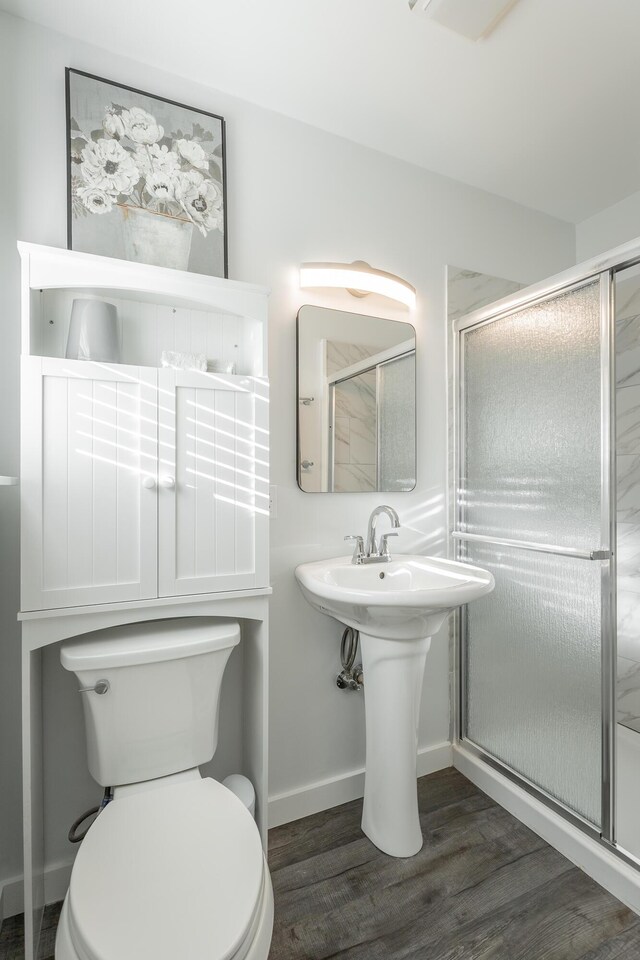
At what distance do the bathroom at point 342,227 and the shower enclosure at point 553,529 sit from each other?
8 centimetres

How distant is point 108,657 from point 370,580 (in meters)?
0.89

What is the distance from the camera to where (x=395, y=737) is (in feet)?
5.37

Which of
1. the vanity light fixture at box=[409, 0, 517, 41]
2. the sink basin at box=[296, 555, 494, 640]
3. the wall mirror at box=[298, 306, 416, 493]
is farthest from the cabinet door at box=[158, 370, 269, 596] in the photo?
the vanity light fixture at box=[409, 0, 517, 41]

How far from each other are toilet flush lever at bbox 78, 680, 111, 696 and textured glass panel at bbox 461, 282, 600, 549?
1462 millimetres

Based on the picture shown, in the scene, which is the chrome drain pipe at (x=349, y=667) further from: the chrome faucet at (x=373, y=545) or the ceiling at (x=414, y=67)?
the ceiling at (x=414, y=67)

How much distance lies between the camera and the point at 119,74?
5.12 ft

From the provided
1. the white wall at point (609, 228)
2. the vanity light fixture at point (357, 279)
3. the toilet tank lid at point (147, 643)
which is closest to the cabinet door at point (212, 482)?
the toilet tank lid at point (147, 643)

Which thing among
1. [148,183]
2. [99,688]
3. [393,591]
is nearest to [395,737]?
[393,591]

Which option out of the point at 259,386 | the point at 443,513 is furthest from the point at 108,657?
the point at 443,513

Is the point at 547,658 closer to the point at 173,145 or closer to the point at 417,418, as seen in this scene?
the point at 417,418

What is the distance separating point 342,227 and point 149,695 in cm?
174

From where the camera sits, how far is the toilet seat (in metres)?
0.86

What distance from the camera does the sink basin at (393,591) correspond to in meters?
1.41

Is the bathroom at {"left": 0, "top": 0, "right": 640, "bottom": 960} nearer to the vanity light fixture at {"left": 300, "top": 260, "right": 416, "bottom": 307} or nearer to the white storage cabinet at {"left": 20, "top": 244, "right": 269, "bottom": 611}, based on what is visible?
the vanity light fixture at {"left": 300, "top": 260, "right": 416, "bottom": 307}
